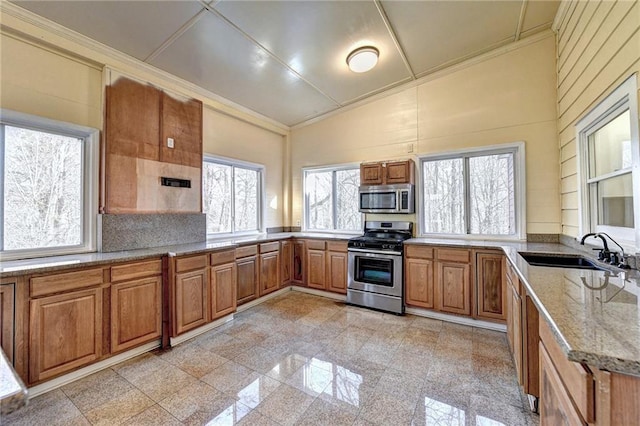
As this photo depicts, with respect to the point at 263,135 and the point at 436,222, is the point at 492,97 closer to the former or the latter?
the point at 436,222

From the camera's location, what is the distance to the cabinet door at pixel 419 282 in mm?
3395

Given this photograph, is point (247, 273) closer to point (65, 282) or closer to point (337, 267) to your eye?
point (337, 267)

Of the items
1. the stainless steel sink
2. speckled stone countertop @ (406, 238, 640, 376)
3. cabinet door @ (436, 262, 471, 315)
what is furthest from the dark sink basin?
cabinet door @ (436, 262, 471, 315)

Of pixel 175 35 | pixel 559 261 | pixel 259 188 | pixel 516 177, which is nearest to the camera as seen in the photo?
pixel 559 261

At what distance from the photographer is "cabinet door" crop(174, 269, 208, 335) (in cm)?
274

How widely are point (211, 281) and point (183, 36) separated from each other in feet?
8.59

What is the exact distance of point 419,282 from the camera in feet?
11.3

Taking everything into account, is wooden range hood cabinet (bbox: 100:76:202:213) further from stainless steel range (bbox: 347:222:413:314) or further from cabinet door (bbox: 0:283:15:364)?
stainless steel range (bbox: 347:222:413:314)

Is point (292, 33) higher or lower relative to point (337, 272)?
higher

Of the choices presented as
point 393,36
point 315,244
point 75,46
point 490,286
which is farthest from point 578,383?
point 75,46

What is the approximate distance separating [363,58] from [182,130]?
242cm

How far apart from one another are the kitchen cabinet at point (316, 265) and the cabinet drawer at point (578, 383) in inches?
131

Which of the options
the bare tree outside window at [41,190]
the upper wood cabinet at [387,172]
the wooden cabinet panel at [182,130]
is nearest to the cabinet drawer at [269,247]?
the wooden cabinet panel at [182,130]

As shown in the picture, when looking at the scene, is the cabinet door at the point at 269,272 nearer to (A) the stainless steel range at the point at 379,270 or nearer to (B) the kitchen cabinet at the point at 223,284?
(B) the kitchen cabinet at the point at 223,284
